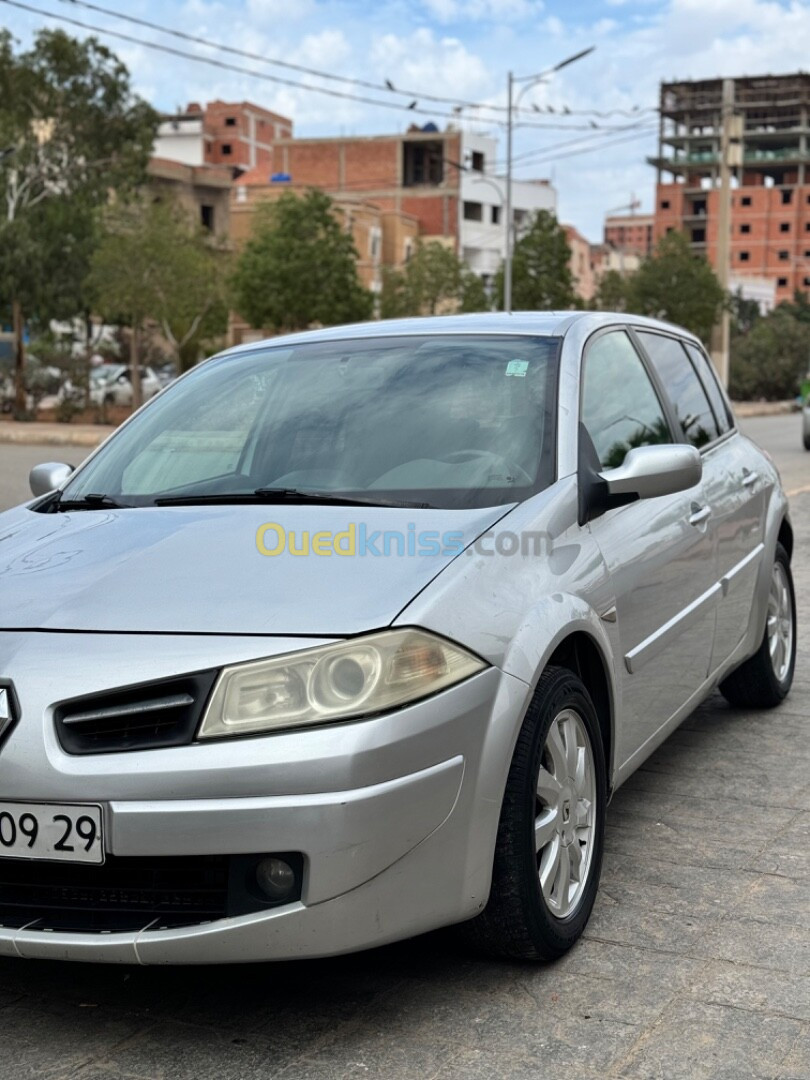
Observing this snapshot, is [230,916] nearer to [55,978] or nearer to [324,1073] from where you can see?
[324,1073]

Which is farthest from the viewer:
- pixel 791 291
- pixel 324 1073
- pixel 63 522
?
pixel 791 291

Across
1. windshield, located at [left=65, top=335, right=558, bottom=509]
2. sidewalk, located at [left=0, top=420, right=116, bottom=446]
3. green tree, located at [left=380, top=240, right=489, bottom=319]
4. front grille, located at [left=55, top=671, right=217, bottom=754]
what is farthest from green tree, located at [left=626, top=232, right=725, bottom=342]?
front grille, located at [left=55, top=671, right=217, bottom=754]

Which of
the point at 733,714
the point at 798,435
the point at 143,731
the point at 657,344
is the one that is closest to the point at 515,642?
the point at 143,731

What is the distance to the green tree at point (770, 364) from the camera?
223 feet

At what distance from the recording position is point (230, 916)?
2.75 m

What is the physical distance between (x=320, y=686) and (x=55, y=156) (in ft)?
130

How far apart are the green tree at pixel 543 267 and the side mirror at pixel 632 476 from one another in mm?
47581

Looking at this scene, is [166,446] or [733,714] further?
[733,714]

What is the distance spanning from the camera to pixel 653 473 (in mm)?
3723

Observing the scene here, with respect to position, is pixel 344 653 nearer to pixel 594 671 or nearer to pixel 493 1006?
pixel 493 1006

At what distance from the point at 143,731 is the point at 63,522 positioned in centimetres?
110

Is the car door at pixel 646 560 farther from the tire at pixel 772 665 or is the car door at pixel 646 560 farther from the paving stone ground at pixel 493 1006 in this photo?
the tire at pixel 772 665

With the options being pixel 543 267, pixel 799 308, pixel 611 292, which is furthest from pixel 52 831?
pixel 799 308

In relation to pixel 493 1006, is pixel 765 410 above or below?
below
